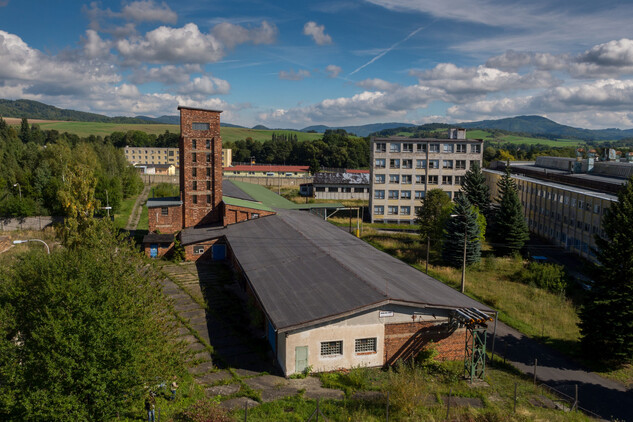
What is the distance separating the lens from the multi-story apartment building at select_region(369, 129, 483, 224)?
6456 cm

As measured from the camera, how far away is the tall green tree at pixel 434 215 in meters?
46.7

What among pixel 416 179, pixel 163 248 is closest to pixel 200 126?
pixel 163 248

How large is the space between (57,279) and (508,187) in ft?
147

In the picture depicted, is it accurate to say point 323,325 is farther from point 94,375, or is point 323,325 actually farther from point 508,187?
point 508,187

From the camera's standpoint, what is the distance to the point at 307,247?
3284 cm

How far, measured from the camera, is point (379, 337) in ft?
68.5

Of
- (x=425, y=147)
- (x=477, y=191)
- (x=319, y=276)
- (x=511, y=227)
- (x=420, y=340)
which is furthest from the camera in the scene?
(x=425, y=147)

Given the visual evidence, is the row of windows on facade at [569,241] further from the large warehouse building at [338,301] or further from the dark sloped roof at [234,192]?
the dark sloped roof at [234,192]

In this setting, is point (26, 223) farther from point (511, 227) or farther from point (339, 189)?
point (511, 227)

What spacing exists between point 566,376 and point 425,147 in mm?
46377

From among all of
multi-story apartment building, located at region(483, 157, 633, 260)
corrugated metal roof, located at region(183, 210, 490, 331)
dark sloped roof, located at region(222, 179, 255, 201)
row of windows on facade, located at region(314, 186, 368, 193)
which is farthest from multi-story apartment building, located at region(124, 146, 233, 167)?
corrugated metal roof, located at region(183, 210, 490, 331)

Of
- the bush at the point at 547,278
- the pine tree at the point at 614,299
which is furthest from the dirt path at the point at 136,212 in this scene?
the pine tree at the point at 614,299

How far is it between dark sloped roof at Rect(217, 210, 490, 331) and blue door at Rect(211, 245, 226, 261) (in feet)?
7.95

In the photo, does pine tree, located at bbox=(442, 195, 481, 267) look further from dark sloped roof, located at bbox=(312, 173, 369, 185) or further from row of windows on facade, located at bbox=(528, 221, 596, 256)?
dark sloped roof, located at bbox=(312, 173, 369, 185)
